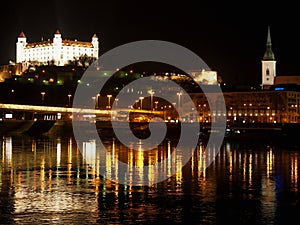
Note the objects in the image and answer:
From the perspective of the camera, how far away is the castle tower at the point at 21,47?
114 meters

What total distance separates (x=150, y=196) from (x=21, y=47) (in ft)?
350

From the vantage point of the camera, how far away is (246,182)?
15781mm

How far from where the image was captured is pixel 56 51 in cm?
10819

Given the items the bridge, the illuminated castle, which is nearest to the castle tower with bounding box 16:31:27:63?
the illuminated castle

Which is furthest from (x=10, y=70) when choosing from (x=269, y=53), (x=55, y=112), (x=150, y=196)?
(x=150, y=196)

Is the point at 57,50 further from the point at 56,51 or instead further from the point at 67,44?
the point at 67,44

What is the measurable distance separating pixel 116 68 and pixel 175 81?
1373 cm

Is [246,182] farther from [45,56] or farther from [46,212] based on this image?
[45,56]

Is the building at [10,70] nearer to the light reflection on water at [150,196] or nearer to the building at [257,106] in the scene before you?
the building at [257,106]

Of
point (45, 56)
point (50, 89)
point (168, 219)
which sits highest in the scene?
point (45, 56)

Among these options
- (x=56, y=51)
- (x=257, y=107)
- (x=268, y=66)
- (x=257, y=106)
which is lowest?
(x=257, y=107)

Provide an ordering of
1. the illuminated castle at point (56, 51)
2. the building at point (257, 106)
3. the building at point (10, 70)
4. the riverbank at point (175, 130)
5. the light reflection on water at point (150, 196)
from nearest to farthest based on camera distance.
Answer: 1. the light reflection on water at point (150, 196)
2. the riverbank at point (175, 130)
3. the building at point (257, 106)
4. the building at point (10, 70)
5. the illuminated castle at point (56, 51)

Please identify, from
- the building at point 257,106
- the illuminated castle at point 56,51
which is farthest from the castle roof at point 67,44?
the building at point 257,106

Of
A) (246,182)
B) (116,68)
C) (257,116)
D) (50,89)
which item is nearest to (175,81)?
(116,68)
